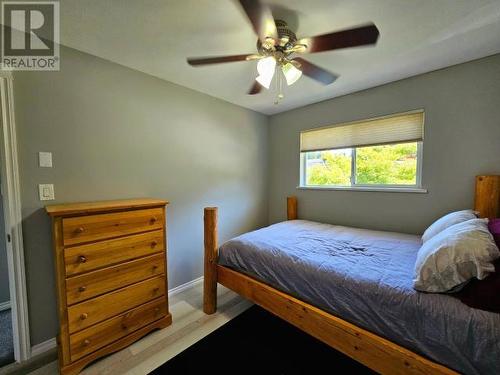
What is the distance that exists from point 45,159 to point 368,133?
324 centimetres

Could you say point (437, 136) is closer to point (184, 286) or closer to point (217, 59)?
point (217, 59)

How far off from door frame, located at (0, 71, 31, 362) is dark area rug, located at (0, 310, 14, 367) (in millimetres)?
87

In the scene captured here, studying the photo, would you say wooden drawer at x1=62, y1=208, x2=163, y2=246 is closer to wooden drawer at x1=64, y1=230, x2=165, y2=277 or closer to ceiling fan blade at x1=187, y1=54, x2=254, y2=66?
wooden drawer at x1=64, y1=230, x2=165, y2=277

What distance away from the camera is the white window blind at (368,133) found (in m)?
2.36

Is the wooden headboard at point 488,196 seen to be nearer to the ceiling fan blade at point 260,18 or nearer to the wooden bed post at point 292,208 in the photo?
the wooden bed post at point 292,208

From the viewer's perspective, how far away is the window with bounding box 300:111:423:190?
7.91 ft

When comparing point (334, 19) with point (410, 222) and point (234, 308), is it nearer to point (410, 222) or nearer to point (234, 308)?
point (410, 222)

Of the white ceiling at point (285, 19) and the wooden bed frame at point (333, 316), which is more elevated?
the white ceiling at point (285, 19)

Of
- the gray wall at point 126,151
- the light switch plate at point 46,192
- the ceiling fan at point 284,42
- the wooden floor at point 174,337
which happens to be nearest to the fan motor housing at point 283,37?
the ceiling fan at point 284,42

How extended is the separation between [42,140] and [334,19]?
230 centimetres

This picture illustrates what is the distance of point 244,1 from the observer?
1.04m

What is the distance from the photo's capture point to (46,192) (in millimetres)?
1657

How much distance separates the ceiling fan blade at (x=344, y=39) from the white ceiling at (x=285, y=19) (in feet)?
0.66

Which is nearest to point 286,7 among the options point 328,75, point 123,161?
point 328,75
